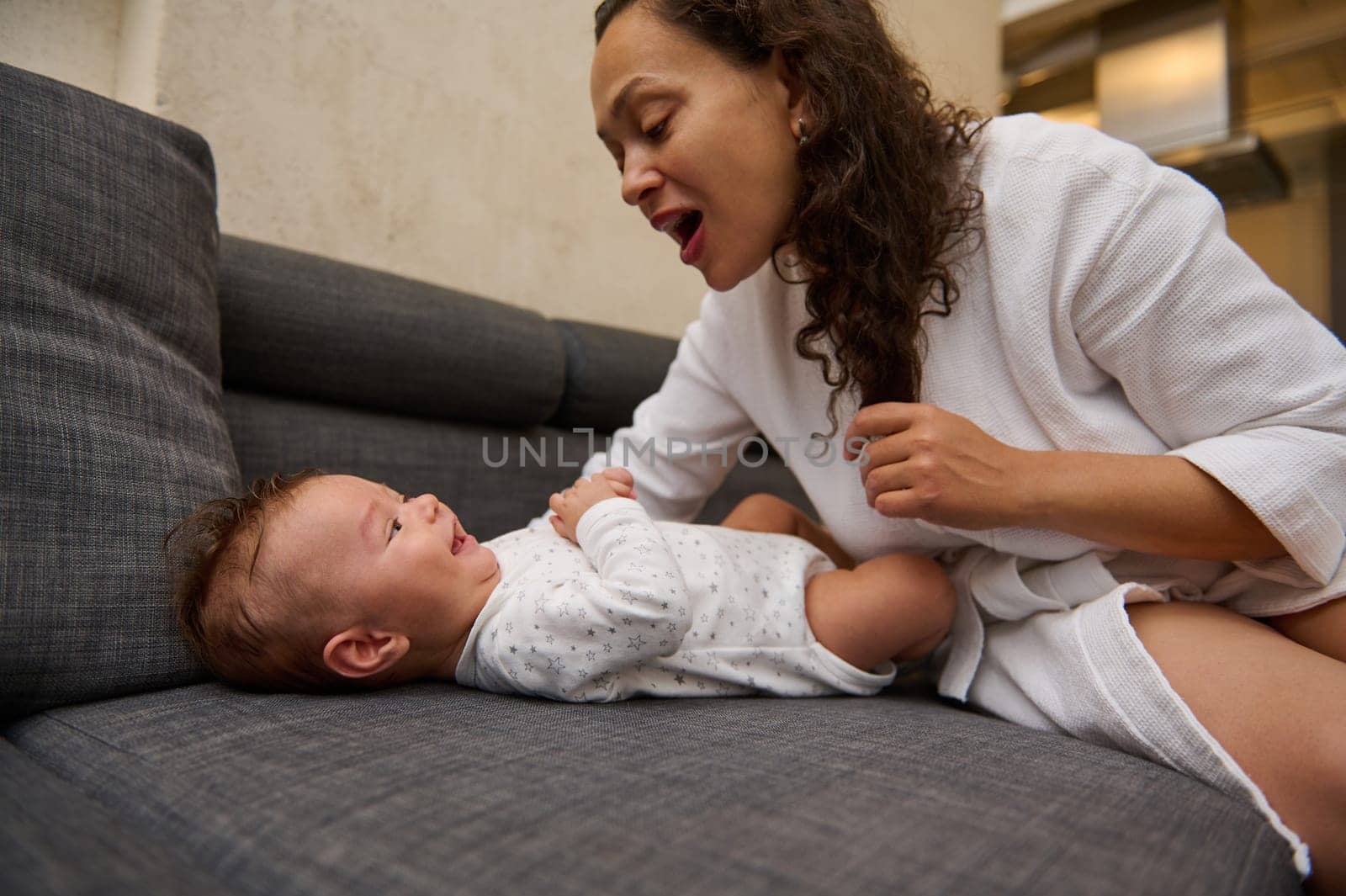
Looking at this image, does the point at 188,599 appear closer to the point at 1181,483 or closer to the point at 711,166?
the point at 711,166

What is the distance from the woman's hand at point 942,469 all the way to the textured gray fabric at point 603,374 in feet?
2.64

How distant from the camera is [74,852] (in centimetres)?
46

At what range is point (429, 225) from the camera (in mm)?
1669

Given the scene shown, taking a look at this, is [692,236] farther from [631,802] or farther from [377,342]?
[631,802]

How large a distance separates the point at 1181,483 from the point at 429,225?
137 centimetres

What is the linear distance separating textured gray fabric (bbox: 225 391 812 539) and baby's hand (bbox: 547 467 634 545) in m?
0.39

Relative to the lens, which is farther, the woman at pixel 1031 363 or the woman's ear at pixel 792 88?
the woman's ear at pixel 792 88

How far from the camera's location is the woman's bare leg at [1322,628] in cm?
85

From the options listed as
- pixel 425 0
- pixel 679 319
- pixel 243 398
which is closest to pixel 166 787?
pixel 243 398

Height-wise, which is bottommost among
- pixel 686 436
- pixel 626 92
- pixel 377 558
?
pixel 377 558

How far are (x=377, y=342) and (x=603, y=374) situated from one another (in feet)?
1.48

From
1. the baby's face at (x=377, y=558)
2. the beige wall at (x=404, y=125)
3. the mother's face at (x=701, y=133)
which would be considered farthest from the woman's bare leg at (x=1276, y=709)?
the beige wall at (x=404, y=125)

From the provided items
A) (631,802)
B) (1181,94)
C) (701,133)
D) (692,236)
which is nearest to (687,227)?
(692,236)

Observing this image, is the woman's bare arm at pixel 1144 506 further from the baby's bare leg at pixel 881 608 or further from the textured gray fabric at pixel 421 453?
the textured gray fabric at pixel 421 453
